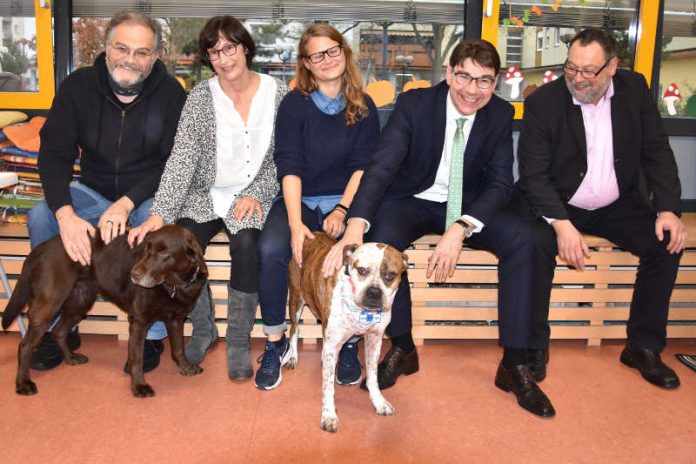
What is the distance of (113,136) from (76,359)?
1089mm

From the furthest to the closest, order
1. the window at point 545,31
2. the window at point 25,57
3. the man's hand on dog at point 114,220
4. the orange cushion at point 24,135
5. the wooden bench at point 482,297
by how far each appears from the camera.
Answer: the window at point 545,31 < the window at point 25,57 < the orange cushion at point 24,135 < the wooden bench at point 482,297 < the man's hand on dog at point 114,220

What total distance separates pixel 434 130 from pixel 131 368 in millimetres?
1708

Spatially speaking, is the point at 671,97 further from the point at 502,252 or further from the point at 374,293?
the point at 374,293

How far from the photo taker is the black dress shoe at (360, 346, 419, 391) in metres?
2.75

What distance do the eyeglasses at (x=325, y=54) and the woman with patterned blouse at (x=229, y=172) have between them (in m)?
0.31

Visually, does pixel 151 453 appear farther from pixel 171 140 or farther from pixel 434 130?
pixel 434 130

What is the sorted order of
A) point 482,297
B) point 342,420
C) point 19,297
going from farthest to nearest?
point 482,297 → point 19,297 → point 342,420

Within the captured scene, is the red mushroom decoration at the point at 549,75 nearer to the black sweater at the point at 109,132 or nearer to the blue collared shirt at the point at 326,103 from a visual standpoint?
the blue collared shirt at the point at 326,103

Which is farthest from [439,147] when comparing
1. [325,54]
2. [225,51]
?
[225,51]

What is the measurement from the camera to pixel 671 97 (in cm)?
417

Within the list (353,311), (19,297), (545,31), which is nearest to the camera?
(353,311)

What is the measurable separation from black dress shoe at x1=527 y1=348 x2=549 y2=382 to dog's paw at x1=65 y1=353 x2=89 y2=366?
2105mm

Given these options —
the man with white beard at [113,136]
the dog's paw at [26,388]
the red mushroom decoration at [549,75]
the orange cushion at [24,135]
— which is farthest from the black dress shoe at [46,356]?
the red mushroom decoration at [549,75]

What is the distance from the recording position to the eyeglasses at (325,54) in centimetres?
278
